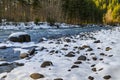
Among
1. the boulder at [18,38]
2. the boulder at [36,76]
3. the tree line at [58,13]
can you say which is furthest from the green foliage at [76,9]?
the boulder at [36,76]

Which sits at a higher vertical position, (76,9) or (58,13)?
(76,9)

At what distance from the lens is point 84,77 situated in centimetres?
830

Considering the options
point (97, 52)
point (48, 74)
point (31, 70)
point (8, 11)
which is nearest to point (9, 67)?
point (31, 70)

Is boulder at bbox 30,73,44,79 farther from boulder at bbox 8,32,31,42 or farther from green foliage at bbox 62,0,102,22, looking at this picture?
green foliage at bbox 62,0,102,22

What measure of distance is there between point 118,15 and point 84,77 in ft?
433

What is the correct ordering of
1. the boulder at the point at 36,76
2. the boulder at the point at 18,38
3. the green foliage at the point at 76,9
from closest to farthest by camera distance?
the boulder at the point at 36,76
the boulder at the point at 18,38
the green foliage at the point at 76,9

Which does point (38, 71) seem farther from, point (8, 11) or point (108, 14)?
point (108, 14)

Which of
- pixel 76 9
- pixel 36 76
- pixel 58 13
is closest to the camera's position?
pixel 36 76

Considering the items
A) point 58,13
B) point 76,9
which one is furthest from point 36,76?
point 58,13

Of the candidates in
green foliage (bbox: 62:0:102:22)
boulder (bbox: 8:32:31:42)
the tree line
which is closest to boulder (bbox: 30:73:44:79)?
boulder (bbox: 8:32:31:42)

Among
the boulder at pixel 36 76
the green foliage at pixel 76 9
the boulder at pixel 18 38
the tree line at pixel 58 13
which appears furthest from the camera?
the tree line at pixel 58 13

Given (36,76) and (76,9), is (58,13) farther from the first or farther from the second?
(36,76)

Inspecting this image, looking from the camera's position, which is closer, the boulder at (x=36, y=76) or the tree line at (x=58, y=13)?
the boulder at (x=36, y=76)

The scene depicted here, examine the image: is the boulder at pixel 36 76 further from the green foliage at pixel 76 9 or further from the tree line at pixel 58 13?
the green foliage at pixel 76 9
